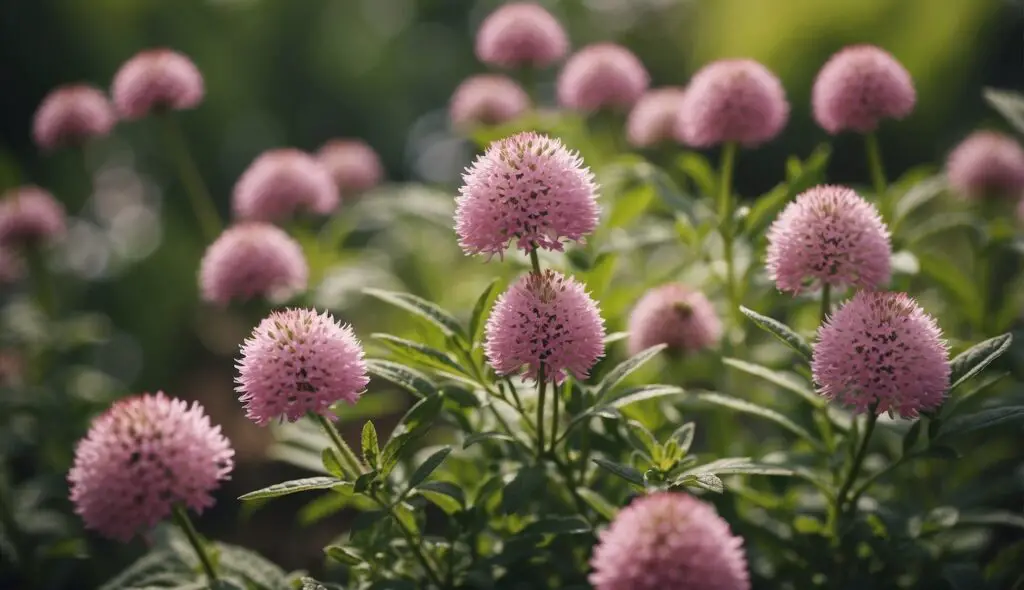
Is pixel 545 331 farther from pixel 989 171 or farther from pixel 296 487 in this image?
pixel 989 171

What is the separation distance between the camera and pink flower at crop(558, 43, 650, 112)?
352cm

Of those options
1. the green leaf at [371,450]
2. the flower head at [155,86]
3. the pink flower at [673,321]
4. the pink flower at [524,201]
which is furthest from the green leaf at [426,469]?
Result: the flower head at [155,86]

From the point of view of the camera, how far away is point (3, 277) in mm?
4023

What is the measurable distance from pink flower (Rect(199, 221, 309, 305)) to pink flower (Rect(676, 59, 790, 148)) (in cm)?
143

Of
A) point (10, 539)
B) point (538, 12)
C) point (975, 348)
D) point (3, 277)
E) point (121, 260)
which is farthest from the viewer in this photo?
point (121, 260)

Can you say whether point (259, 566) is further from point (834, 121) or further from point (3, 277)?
point (3, 277)

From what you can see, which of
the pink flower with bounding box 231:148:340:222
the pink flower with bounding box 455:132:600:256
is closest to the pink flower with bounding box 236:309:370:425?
the pink flower with bounding box 455:132:600:256

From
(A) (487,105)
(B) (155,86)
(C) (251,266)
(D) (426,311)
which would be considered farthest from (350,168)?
(D) (426,311)

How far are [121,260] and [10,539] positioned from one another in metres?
3.41

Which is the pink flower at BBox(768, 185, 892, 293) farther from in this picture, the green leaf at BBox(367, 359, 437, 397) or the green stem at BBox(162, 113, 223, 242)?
the green stem at BBox(162, 113, 223, 242)

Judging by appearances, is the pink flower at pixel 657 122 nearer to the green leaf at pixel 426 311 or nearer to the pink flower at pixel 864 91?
the pink flower at pixel 864 91

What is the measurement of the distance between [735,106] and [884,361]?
1082mm

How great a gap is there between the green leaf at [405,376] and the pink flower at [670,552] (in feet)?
2.38

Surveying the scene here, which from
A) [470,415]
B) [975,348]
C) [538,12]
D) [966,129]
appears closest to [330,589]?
[470,415]
